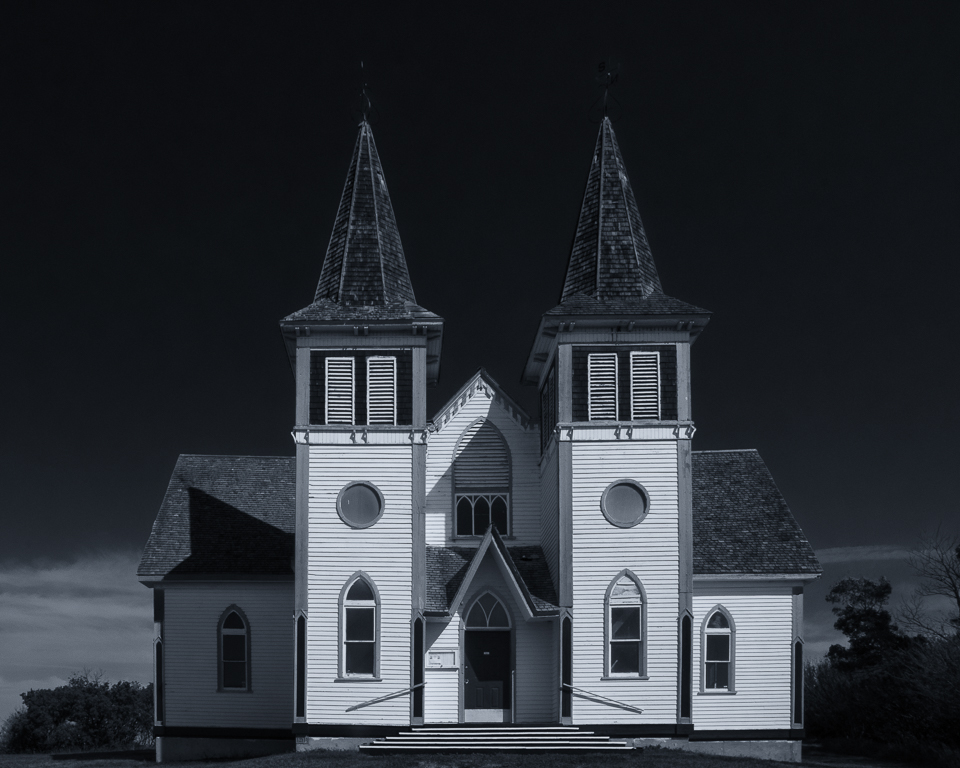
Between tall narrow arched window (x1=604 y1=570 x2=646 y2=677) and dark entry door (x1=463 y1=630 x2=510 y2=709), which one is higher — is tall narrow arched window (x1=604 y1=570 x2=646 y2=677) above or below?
above

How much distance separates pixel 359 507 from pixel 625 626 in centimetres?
744

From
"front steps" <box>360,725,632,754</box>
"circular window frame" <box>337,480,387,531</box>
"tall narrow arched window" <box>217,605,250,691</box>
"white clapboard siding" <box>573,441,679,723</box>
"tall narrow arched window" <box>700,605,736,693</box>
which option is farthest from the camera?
"tall narrow arched window" <box>217,605,250,691</box>

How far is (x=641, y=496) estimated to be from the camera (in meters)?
29.8

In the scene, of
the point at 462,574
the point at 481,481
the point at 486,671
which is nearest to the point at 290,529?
the point at 481,481

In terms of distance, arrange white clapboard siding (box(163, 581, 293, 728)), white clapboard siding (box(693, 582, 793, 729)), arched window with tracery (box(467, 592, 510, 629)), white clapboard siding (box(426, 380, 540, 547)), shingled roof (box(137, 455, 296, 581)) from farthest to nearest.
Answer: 1. shingled roof (box(137, 455, 296, 581))
2. white clapboard siding (box(163, 581, 293, 728))
3. white clapboard siding (box(426, 380, 540, 547))
4. white clapboard siding (box(693, 582, 793, 729))
5. arched window with tracery (box(467, 592, 510, 629))

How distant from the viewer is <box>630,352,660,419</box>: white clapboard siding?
98.2ft

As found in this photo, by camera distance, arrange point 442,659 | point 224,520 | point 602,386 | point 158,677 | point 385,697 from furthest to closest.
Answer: point 224,520 → point 158,677 → point 442,659 → point 602,386 → point 385,697

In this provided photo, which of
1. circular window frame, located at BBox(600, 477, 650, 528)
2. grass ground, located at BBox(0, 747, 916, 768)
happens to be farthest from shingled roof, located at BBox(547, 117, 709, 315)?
grass ground, located at BBox(0, 747, 916, 768)

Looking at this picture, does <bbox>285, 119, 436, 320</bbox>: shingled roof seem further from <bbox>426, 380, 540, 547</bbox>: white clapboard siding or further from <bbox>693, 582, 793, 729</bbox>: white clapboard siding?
<bbox>693, 582, 793, 729</bbox>: white clapboard siding

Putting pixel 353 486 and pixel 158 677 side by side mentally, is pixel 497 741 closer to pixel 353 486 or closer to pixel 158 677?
pixel 353 486

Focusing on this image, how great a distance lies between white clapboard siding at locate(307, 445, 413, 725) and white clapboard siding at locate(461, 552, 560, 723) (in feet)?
7.42

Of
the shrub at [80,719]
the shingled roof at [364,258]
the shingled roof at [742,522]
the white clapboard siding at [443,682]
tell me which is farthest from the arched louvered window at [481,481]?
the shrub at [80,719]

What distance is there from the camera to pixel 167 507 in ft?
118

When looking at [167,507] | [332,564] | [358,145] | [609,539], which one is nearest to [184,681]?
[167,507]
